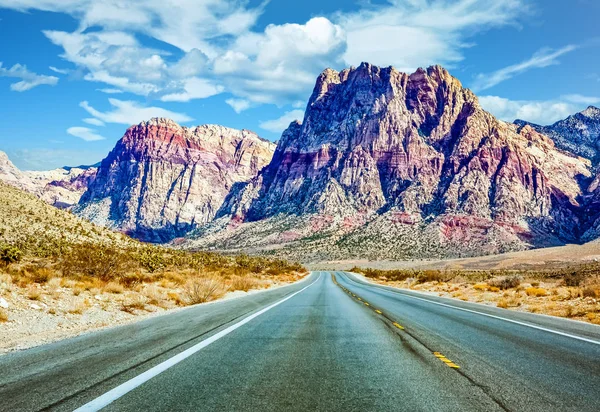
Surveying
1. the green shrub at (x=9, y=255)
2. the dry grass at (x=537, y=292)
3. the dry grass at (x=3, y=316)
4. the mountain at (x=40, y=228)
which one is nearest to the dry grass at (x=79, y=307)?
the dry grass at (x=3, y=316)

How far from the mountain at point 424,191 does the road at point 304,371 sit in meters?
123

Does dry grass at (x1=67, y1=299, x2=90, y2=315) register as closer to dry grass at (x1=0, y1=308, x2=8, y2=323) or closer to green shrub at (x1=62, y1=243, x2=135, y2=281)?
dry grass at (x1=0, y1=308, x2=8, y2=323)

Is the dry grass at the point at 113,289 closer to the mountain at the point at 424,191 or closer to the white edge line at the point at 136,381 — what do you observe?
the white edge line at the point at 136,381

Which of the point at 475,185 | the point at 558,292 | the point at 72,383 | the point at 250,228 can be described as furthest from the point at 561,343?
the point at 250,228

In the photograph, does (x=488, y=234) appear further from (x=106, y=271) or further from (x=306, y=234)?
(x=106, y=271)

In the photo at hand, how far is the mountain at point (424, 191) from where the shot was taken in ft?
470

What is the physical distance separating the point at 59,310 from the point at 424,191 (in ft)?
530

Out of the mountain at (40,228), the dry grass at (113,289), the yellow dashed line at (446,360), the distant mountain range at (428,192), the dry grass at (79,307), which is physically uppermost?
the distant mountain range at (428,192)

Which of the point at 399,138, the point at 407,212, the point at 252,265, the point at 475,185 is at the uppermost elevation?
the point at 399,138

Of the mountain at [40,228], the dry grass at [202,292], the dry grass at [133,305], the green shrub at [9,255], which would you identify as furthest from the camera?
the mountain at [40,228]

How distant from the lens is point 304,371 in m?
6.28

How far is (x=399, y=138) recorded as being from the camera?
7343 inches

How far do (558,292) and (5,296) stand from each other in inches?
1039

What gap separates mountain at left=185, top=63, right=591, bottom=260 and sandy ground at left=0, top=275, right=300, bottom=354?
117m
